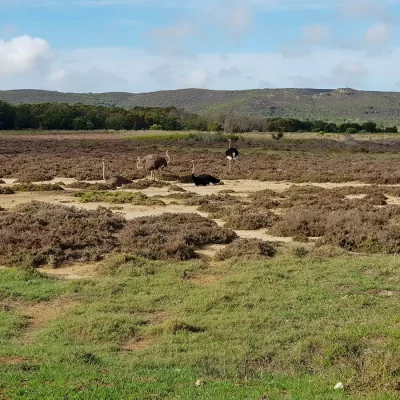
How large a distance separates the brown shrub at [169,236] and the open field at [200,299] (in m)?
0.05

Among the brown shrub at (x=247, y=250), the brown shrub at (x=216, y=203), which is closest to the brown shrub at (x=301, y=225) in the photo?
the brown shrub at (x=247, y=250)

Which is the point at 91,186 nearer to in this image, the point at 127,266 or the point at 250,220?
the point at 250,220

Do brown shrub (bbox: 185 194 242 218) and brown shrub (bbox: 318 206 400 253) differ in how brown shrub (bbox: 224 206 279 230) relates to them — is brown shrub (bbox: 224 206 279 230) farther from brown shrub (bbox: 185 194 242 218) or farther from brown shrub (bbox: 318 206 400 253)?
brown shrub (bbox: 318 206 400 253)

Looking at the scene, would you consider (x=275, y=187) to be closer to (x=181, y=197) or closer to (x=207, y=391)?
(x=181, y=197)

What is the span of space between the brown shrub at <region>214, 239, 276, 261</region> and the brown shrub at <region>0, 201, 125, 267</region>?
2.44 metres

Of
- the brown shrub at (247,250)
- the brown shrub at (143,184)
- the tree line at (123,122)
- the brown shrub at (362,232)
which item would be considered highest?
the tree line at (123,122)

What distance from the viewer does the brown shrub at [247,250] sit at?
14.4 metres

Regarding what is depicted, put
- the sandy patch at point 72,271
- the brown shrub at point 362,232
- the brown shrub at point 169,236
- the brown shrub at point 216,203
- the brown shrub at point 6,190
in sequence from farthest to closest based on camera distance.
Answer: the brown shrub at point 6,190 < the brown shrub at point 216,203 < the brown shrub at point 362,232 < the brown shrub at point 169,236 < the sandy patch at point 72,271

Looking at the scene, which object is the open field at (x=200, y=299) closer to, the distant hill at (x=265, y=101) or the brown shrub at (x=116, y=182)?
the brown shrub at (x=116, y=182)

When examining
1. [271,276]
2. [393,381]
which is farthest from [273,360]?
[271,276]

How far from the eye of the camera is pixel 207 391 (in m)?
6.89

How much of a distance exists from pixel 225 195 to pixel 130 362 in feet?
56.3

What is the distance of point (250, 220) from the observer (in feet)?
60.8

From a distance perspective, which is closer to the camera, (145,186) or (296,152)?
(145,186)
